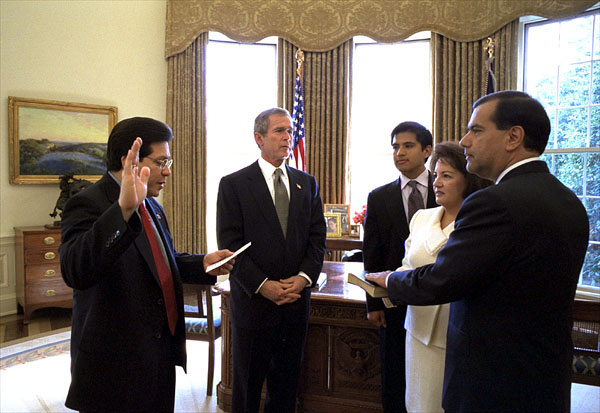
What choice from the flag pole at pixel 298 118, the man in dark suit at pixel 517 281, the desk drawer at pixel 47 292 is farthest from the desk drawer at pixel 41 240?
the man in dark suit at pixel 517 281

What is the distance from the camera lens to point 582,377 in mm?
2760

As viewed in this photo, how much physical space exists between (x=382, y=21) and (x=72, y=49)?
4033 mm

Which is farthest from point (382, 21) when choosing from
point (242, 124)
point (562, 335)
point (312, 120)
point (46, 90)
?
point (562, 335)

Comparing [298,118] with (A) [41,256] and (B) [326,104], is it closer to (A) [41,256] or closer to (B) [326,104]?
(B) [326,104]

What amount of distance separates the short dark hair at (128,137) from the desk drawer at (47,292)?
4333 mm

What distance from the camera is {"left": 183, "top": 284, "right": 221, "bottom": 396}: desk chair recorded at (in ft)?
10.9

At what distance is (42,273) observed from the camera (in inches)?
206

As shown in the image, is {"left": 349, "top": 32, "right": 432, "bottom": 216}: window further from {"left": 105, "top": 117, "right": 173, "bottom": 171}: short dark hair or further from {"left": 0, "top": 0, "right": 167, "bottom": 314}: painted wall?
{"left": 105, "top": 117, "right": 173, "bottom": 171}: short dark hair

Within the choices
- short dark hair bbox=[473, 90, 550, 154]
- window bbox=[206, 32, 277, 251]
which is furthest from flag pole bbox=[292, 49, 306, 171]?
short dark hair bbox=[473, 90, 550, 154]

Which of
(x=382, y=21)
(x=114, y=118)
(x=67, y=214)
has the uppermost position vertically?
(x=382, y=21)

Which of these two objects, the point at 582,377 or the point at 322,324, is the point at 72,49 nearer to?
the point at 322,324

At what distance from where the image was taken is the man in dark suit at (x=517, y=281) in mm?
1415

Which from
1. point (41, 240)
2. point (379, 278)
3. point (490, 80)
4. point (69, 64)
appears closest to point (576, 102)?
point (490, 80)

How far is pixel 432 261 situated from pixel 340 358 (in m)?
1.23
